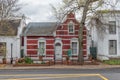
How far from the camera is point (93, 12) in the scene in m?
42.7

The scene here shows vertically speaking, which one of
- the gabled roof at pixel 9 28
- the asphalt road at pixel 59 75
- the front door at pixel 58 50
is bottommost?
the asphalt road at pixel 59 75

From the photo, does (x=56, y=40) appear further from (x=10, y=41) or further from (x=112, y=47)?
(x=112, y=47)

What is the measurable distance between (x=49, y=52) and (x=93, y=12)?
28.8 ft

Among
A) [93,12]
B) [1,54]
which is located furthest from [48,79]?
[1,54]

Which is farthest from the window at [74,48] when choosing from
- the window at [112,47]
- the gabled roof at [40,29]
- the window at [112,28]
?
the window at [112,28]

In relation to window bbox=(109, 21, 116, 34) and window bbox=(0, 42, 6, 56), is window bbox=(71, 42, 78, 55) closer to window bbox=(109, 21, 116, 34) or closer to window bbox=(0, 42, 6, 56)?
window bbox=(109, 21, 116, 34)

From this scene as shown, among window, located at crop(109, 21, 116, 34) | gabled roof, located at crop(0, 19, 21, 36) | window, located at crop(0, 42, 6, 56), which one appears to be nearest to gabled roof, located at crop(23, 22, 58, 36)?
gabled roof, located at crop(0, 19, 21, 36)

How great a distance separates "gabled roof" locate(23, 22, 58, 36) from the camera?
156 ft

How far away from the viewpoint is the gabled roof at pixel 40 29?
156 feet

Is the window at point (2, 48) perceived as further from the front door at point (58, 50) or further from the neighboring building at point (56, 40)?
the front door at point (58, 50)

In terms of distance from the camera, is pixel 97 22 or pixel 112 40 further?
pixel 112 40

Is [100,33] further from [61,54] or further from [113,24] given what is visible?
[61,54]

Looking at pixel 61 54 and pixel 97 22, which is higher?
pixel 97 22

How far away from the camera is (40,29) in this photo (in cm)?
4928
